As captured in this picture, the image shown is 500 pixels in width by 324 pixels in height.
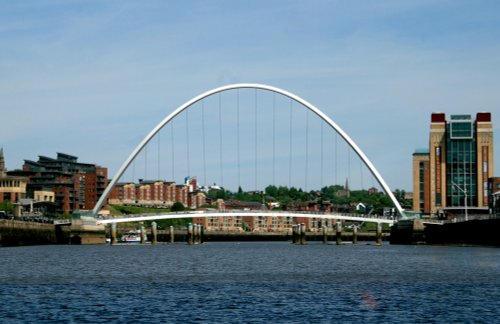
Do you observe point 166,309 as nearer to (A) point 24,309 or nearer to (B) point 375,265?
(A) point 24,309

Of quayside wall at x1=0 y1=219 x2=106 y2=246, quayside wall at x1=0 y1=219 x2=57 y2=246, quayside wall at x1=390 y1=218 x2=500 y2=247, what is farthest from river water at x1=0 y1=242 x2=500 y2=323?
quayside wall at x1=0 y1=219 x2=106 y2=246

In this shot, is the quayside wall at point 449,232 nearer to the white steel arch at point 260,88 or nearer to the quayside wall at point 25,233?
the white steel arch at point 260,88

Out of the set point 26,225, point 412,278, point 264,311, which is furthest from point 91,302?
point 26,225

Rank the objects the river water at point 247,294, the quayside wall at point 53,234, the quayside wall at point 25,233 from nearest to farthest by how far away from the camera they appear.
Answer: the river water at point 247,294, the quayside wall at point 25,233, the quayside wall at point 53,234

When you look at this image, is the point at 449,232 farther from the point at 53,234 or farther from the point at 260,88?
the point at 53,234

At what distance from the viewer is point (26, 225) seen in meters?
156

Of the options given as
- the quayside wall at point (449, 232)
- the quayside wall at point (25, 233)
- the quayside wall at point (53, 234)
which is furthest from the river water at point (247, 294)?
the quayside wall at point (53, 234)

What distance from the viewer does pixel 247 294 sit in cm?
6003

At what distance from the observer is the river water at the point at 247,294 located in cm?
4884

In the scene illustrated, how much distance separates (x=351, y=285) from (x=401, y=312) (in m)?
16.8

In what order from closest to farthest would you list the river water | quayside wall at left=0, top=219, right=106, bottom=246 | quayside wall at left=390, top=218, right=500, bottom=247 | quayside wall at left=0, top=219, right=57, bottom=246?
1. the river water
2. quayside wall at left=0, top=219, right=57, bottom=246
3. quayside wall at left=390, top=218, right=500, bottom=247
4. quayside wall at left=0, top=219, right=106, bottom=246

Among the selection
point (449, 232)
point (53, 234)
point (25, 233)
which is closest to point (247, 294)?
point (25, 233)

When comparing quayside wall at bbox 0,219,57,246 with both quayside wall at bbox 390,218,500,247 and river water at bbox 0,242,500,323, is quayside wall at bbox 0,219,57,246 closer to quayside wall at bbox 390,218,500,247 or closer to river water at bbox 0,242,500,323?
river water at bbox 0,242,500,323

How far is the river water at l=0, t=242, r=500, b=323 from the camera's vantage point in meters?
48.8
